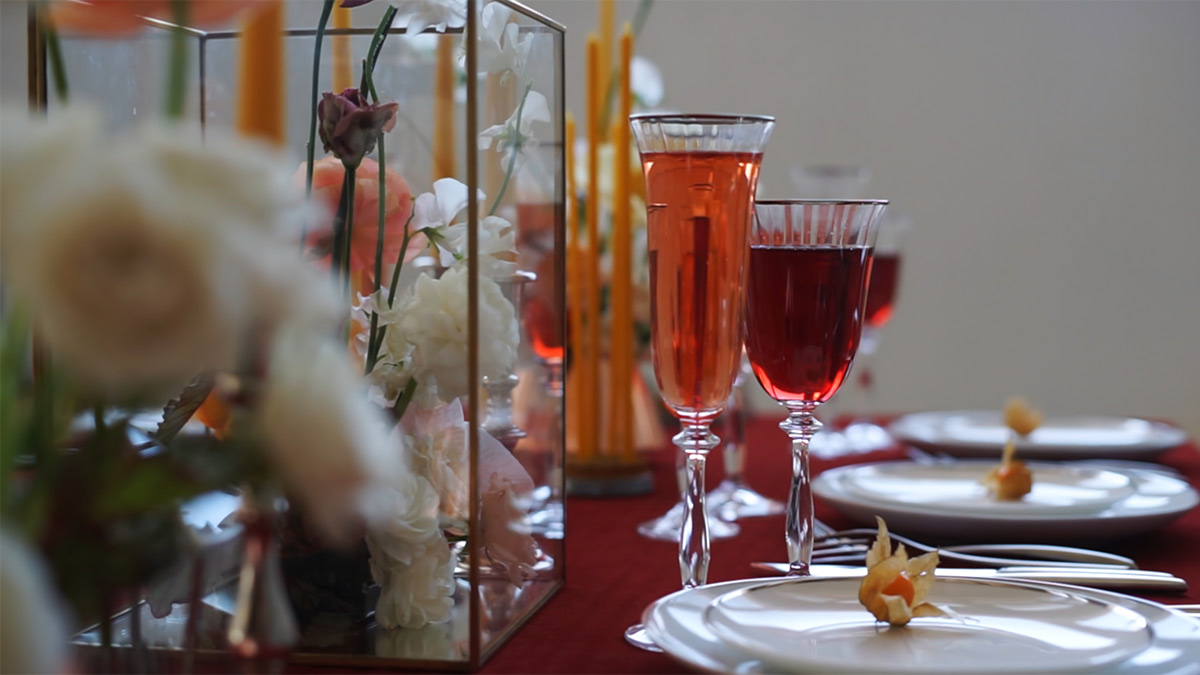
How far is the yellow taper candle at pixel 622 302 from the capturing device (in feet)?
4.88

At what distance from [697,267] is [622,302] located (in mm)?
598

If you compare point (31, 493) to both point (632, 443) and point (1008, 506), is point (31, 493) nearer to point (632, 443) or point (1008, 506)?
point (1008, 506)

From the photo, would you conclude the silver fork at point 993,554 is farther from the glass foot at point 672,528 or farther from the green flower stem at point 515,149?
the green flower stem at point 515,149

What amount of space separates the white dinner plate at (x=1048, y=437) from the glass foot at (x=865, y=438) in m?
0.08

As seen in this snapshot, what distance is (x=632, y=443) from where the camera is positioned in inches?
58.6

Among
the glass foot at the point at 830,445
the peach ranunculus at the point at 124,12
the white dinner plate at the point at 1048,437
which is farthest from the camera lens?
the glass foot at the point at 830,445

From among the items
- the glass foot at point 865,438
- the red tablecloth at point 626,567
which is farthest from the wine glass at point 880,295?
the red tablecloth at point 626,567

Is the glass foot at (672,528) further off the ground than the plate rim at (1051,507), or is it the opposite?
the plate rim at (1051,507)

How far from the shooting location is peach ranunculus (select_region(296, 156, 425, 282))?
794 mm

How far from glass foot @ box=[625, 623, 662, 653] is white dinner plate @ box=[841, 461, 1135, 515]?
0.39 meters

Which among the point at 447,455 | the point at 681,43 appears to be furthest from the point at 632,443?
the point at 681,43

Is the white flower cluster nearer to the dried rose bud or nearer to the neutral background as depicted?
the dried rose bud

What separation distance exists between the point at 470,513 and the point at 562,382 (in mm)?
263

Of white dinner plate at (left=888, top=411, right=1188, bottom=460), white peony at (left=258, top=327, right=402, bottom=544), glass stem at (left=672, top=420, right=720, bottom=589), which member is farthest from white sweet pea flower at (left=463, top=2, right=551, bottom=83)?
white dinner plate at (left=888, top=411, right=1188, bottom=460)
